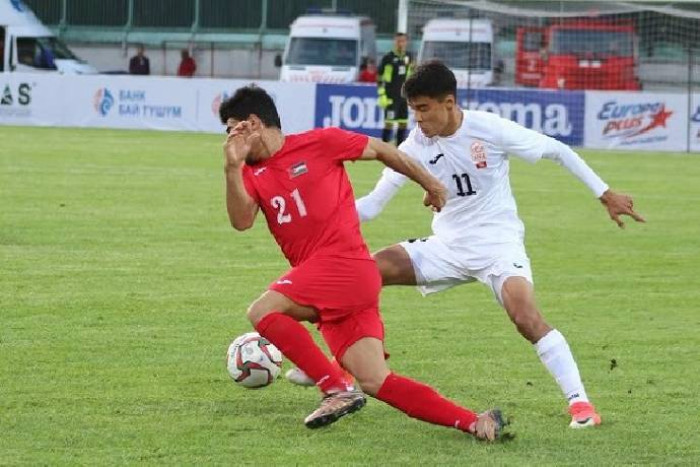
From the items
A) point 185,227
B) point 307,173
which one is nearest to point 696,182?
point 185,227

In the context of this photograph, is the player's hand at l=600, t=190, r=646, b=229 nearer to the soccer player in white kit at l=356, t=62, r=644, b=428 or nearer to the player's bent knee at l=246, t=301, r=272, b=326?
the soccer player in white kit at l=356, t=62, r=644, b=428

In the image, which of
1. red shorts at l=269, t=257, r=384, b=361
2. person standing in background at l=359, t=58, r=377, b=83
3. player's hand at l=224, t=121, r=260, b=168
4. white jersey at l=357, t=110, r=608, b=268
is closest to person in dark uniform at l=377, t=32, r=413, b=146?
person standing in background at l=359, t=58, r=377, b=83

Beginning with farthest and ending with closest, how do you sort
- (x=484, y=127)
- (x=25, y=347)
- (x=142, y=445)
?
(x=25, y=347)
(x=484, y=127)
(x=142, y=445)

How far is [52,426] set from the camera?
23.6ft

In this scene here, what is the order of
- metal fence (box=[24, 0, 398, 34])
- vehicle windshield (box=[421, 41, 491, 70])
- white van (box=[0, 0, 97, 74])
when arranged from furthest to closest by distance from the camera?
1. metal fence (box=[24, 0, 398, 34])
2. white van (box=[0, 0, 97, 74])
3. vehicle windshield (box=[421, 41, 491, 70])

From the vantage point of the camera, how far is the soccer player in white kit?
7738 millimetres

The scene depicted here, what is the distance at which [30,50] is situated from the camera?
148ft

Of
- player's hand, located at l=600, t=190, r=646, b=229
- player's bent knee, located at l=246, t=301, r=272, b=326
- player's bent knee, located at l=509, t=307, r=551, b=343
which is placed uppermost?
player's hand, located at l=600, t=190, r=646, b=229

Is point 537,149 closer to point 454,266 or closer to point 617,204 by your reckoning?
point 617,204

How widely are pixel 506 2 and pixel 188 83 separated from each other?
25.9 ft

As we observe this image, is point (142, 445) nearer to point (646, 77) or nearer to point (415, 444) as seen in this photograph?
point (415, 444)

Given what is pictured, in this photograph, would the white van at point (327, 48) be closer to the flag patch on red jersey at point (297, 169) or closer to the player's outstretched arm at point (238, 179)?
the flag patch on red jersey at point (297, 169)

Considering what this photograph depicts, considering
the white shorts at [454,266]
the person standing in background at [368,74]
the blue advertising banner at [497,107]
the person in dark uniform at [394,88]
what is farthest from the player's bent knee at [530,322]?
the person standing in background at [368,74]

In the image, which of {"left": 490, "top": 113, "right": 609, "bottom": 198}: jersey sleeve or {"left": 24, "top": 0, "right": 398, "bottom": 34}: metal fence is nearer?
{"left": 490, "top": 113, "right": 609, "bottom": 198}: jersey sleeve
